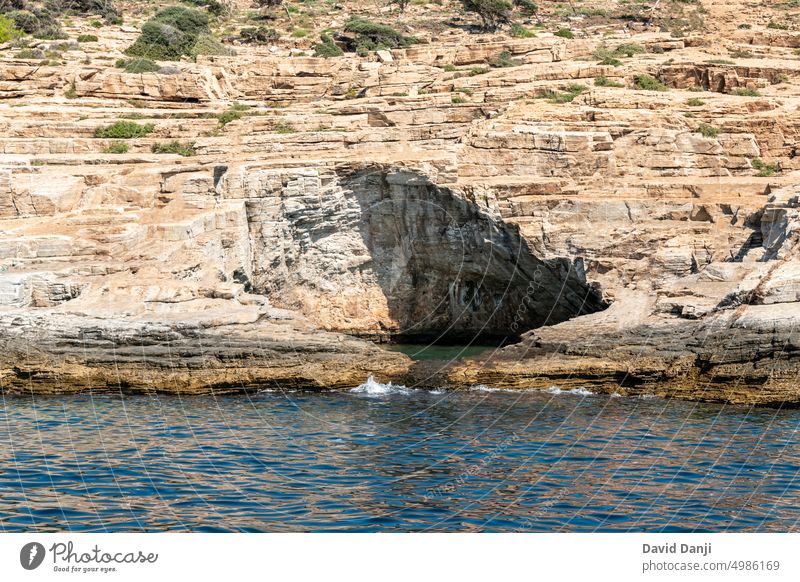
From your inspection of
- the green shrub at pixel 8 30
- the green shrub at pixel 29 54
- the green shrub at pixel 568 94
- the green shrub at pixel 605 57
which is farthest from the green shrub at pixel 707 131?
the green shrub at pixel 8 30

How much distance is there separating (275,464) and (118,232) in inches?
512

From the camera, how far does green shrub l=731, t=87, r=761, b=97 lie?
39.9 m

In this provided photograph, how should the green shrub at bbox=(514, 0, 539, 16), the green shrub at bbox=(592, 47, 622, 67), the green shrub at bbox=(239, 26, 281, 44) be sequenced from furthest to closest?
1. the green shrub at bbox=(514, 0, 539, 16)
2. the green shrub at bbox=(239, 26, 281, 44)
3. the green shrub at bbox=(592, 47, 622, 67)

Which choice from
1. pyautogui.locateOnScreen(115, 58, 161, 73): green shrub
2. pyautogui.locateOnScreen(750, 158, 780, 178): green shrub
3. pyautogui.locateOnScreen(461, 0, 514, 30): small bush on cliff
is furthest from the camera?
pyautogui.locateOnScreen(461, 0, 514, 30): small bush on cliff

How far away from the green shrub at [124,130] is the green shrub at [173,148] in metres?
0.86

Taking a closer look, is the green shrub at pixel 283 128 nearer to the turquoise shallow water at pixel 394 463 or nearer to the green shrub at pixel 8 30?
the turquoise shallow water at pixel 394 463

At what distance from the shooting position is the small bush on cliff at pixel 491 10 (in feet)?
187

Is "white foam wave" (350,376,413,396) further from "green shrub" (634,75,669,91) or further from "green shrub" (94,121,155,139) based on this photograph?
"green shrub" (634,75,669,91)

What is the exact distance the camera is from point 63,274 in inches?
1161

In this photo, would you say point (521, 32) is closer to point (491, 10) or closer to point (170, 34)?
point (491, 10)

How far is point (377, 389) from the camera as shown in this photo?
28.5 m

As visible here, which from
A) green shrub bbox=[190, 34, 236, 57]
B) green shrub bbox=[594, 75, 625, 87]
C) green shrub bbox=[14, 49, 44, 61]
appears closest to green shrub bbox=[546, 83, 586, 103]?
green shrub bbox=[594, 75, 625, 87]

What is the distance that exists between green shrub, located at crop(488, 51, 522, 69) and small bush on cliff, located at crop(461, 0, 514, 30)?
12.1 meters

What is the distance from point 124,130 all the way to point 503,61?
45.0 feet
